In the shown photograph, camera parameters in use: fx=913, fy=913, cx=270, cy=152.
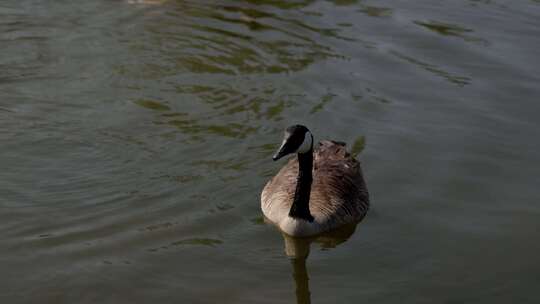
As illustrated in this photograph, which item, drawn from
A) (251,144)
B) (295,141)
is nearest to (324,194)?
(295,141)

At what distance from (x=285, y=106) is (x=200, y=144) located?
185 cm

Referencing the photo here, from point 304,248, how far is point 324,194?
933mm

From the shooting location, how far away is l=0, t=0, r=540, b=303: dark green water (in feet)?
28.1

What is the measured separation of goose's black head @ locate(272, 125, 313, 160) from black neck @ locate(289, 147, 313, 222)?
0.59 feet

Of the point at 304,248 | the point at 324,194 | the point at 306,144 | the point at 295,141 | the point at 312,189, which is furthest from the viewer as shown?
the point at 312,189

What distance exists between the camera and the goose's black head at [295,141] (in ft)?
29.2

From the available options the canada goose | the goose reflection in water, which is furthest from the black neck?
the goose reflection in water

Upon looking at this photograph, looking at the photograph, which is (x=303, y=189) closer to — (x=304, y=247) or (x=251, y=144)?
(x=304, y=247)

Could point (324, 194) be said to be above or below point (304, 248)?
above

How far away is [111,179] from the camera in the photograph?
34.1 ft

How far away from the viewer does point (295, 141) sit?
29.6ft

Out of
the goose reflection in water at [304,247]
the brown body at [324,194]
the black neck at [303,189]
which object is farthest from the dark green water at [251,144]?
the black neck at [303,189]

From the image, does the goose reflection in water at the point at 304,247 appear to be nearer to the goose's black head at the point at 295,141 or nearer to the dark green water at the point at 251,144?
the dark green water at the point at 251,144

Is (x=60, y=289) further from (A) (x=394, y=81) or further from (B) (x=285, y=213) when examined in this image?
(A) (x=394, y=81)
